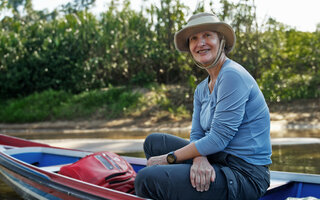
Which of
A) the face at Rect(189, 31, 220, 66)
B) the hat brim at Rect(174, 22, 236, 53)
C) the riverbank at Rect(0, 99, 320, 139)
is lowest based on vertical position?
the riverbank at Rect(0, 99, 320, 139)

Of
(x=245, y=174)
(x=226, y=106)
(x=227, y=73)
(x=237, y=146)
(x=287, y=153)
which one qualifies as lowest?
(x=287, y=153)

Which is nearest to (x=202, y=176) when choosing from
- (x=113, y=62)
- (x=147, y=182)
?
(x=147, y=182)

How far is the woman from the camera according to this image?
1.88 m

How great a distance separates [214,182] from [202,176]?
0.08m

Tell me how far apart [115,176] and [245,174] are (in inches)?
42.5

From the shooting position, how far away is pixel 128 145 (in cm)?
684

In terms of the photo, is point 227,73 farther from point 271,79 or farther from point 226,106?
point 271,79

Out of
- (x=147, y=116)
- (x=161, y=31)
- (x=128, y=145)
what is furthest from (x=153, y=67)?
(x=128, y=145)

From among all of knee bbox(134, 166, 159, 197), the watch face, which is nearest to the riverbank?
the watch face

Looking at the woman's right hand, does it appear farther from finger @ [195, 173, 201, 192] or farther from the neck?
the neck

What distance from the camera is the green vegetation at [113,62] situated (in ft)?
35.1

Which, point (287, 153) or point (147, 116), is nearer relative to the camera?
point (287, 153)

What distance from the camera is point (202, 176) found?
1.85m

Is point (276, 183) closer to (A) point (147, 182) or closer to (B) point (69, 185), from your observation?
(A) point (147, 182)
